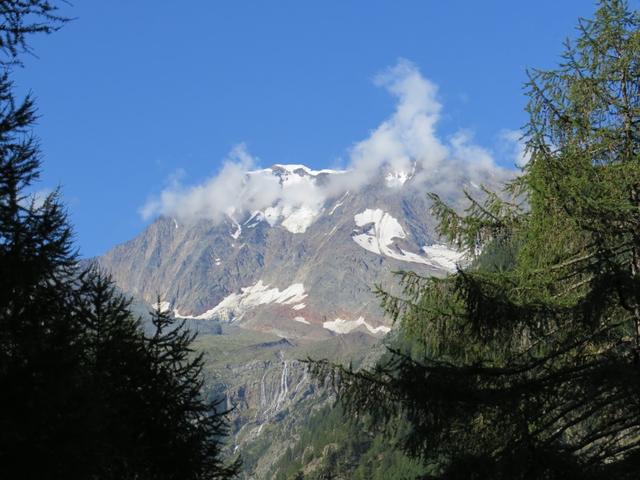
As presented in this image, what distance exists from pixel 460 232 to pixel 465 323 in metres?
2.57

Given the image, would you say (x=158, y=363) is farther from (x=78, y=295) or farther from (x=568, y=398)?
(x=568, y=398)

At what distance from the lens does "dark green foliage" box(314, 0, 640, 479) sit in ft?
33.3

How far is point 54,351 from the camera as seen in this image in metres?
10.3

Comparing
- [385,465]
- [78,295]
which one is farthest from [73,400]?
[385,465]

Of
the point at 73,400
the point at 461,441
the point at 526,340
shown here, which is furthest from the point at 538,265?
the point at 73,400

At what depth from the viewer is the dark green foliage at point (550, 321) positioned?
1016 centimetres

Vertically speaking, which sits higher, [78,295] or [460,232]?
[460,232]

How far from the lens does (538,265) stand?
12.1 m

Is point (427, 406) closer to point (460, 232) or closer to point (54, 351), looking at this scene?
point (460, 232)

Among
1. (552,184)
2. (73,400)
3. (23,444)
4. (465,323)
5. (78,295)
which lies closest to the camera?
(23,444)

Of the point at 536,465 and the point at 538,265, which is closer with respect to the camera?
the point at 536,465

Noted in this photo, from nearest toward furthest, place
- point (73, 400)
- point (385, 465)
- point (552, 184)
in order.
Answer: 1. point (73, 400)
2. point (552, 184)
3. point (385, 465)

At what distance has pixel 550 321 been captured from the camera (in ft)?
38.9

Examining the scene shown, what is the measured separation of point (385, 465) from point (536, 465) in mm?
168243
